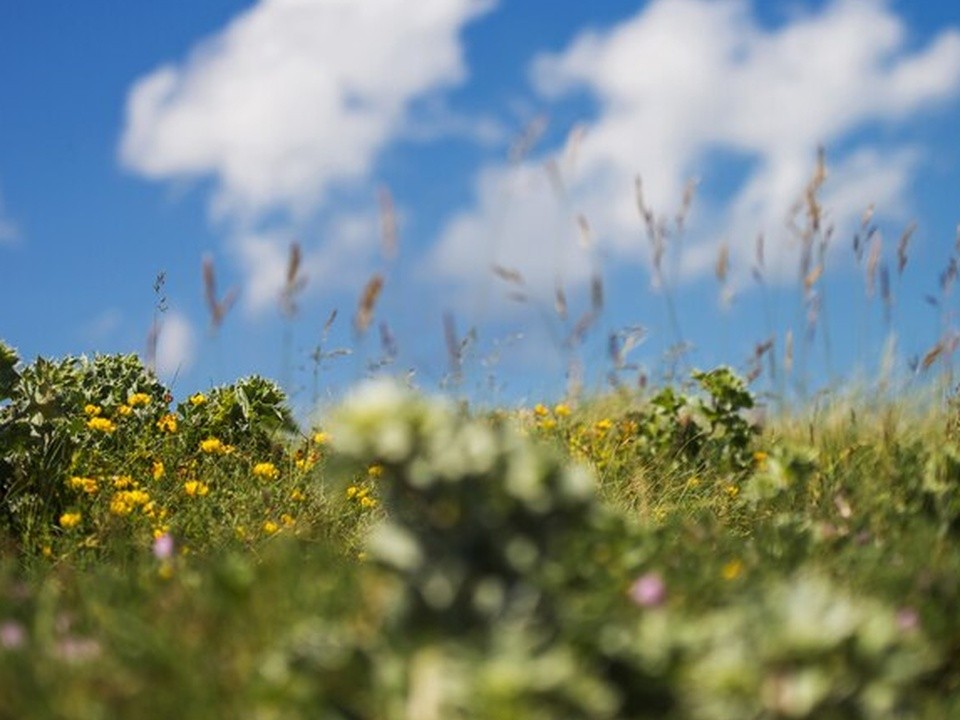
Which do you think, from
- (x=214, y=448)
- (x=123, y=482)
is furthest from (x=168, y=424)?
(x=123, y=482)

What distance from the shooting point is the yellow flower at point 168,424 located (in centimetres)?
644

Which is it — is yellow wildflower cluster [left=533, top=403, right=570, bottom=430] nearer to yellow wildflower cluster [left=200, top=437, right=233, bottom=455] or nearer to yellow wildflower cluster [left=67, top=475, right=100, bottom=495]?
yellow wildflower cluster [left=200, top=437, right=233, bottom=455]

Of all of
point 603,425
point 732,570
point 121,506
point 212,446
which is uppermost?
point 603,425

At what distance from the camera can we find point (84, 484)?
211 inches

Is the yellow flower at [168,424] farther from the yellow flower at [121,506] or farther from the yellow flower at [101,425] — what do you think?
the yellow flower at [121,506]

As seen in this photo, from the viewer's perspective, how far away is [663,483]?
6328 millimetres

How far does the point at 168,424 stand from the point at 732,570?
147 inches

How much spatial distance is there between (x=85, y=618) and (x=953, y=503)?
2.74m

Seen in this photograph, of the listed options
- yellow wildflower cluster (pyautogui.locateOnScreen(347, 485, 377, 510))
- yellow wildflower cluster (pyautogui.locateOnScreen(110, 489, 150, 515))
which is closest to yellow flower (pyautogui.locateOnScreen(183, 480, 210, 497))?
yellow wildflower cluster (pyautogui.locateOnScreen(110, 489, 150, 515))

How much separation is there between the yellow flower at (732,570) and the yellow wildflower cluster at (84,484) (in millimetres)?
2822

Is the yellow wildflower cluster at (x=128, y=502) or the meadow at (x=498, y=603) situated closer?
the meadow at (x=498, y=603)

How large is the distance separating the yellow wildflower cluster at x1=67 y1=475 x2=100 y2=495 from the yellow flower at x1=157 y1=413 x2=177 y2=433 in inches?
34.3

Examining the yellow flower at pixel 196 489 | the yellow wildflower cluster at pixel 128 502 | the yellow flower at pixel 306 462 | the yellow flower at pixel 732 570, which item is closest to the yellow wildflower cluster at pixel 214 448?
the yellow flower at pixel 306 462

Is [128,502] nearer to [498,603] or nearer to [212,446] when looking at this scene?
[212,446]
